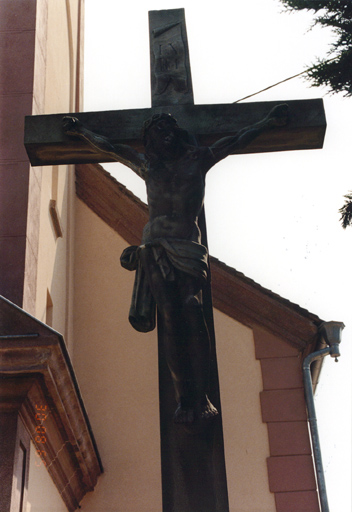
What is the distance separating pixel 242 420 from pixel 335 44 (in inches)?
206

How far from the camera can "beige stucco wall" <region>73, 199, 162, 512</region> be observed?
30.9ft

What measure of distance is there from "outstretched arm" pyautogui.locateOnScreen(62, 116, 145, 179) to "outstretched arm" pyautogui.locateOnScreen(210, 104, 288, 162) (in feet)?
1.26

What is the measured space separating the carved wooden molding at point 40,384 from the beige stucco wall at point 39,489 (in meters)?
0.07

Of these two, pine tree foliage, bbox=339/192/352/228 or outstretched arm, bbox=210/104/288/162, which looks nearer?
outstretched arm, bbox=210/104/288/162

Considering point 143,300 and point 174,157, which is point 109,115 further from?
point 143,300

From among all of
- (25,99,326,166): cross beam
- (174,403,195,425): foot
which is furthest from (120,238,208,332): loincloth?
(25,99,326,166): cross beam

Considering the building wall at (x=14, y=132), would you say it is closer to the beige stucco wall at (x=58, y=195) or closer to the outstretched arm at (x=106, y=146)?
the beige stucco wall at (x=58, y=195)

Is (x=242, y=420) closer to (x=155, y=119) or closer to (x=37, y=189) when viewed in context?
(x=37, y=189)

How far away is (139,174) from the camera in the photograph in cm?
408

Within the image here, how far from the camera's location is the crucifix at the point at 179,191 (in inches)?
136

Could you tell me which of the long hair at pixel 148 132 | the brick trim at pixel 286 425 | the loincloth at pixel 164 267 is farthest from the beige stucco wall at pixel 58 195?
the loincloth at pixel 164 267

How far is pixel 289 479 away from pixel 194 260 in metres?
6.49

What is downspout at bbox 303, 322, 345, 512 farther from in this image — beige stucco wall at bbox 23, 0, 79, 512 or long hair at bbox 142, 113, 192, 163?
long hair at bbox 142, 113, 192, 163

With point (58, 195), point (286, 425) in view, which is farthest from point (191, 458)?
point (58, 195)
